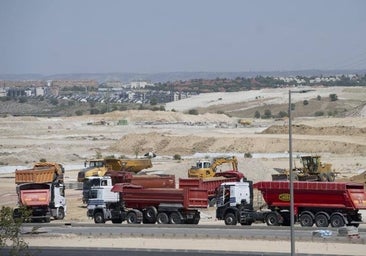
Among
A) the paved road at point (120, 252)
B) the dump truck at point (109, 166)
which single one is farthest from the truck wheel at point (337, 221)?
the dump truck at point (109, 166)

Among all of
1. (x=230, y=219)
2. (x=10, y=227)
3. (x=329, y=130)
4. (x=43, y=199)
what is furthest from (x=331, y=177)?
(x=329, y=130)

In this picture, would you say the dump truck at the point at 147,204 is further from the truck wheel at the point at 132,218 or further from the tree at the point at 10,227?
the tree at the point at 10,227

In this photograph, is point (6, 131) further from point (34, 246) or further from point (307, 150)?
point (34, 246)

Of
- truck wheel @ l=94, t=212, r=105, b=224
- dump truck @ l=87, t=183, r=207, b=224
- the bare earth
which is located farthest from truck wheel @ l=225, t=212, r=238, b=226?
truck wheel @ l=94, t=212, r=105, b=224

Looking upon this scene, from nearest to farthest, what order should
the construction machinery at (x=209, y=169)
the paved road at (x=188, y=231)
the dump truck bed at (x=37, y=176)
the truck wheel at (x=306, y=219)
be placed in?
the paved road at (x=188, y=231) → the truck wheel at (x=306, y=219) → the dump truck bed at (x=37, y=176) → the construction machinery at (x=209, y=169)

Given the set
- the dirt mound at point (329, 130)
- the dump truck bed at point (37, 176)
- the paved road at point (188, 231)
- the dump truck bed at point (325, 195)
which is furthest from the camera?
the dirt mound at point (329, 130)

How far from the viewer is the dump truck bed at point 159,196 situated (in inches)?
2008

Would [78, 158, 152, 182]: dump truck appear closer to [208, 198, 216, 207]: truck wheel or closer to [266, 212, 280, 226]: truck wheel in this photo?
[208, 198, 216, 207]: truck wheel

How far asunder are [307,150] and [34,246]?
75.0 m

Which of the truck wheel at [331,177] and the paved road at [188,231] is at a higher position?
the paved road at [188,231]

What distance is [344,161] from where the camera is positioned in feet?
336

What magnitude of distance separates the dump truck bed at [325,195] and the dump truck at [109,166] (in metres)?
27.5

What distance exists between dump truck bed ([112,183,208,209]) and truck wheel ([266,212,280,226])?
3587 millimetres

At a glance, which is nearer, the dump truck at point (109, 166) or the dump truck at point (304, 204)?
the dump truck at point (304, 204)
